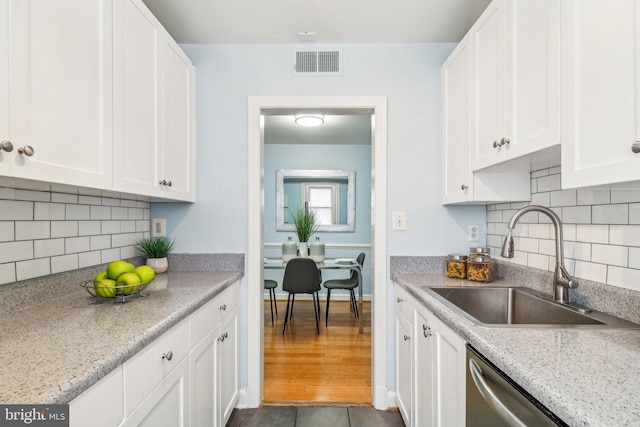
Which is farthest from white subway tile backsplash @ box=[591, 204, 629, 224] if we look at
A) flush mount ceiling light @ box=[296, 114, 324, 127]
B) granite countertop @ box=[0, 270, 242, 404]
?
flush mount ceiling light @ box=[296, 114, 324, 127]

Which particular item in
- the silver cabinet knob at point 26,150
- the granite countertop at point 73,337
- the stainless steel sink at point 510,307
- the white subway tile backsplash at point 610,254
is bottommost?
the stainless steel sink at point 510,307

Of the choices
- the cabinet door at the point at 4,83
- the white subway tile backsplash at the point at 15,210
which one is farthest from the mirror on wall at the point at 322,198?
the cabinet door at the point at 4,83

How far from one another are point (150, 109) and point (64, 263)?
790 millimetres

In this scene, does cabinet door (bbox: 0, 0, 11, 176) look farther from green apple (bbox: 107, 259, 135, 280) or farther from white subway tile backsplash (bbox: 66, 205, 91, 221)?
white subway tile backsplash (bbox: 66, 205, 91, 221)

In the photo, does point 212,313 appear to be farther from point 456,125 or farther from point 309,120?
point 309,120

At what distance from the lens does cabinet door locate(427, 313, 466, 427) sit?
107 cm

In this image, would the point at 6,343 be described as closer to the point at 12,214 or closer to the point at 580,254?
the point at 12,214

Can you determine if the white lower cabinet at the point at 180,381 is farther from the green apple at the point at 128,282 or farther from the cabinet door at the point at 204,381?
the green apple at the point at 128,282

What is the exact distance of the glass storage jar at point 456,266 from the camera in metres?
1.82

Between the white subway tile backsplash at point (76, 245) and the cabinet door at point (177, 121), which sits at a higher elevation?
the cabinet door at point (177, 121)

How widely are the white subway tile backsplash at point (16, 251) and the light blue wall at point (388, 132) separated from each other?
2.98ft

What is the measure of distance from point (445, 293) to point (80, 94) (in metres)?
1.73

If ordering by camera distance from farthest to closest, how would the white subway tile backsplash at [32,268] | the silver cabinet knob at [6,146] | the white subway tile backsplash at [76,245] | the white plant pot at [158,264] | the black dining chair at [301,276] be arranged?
1. the black dining chair at [301,276]
2. the white plant pot at [158,264]
3. the white subway tile backsplash at [76,245]
4. the white subway tile backsplash at [32,268]
5. the silver cabinet knob at [6,146]

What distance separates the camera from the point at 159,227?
6.82 ft
